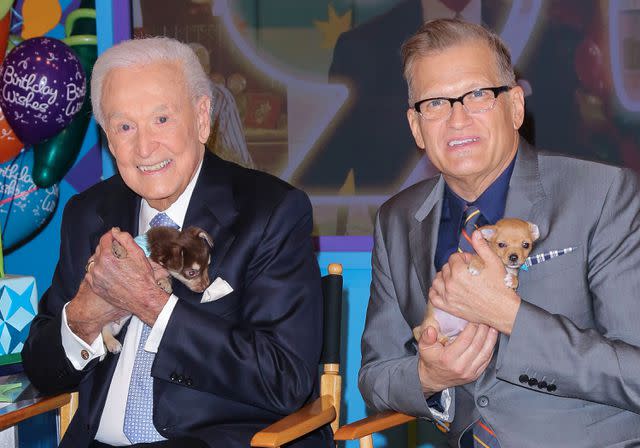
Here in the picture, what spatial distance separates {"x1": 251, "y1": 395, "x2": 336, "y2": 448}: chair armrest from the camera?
2432 mm

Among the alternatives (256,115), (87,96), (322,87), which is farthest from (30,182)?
(322,87)

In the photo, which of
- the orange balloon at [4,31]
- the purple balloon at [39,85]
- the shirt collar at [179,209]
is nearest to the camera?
the shirt collar at [179,209]

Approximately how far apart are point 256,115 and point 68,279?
6.06ft

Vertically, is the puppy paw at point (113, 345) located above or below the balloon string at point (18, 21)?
below

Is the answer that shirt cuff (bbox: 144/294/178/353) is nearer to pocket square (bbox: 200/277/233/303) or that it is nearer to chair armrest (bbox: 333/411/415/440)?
pocket square (bbox: 200/277/233/303)

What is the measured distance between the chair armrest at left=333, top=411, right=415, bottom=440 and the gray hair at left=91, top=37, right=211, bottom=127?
46.5 inches

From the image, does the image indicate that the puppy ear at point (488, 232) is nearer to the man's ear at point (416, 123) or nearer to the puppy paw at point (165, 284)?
the man's ear at point (416, 123)

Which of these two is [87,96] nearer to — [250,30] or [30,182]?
[30,182]

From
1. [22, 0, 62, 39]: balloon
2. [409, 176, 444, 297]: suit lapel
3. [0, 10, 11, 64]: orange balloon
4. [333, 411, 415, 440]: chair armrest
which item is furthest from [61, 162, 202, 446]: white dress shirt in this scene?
[22, 0, 62, 39]: balloon

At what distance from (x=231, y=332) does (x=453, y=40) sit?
43.6 inches

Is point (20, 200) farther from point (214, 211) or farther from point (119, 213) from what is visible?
point (214, 211)

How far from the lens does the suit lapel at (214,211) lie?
2.73m

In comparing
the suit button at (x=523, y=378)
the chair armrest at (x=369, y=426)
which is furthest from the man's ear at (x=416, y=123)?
the chair armrest at (x=369, y=426)

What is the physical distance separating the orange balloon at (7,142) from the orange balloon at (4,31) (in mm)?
370
